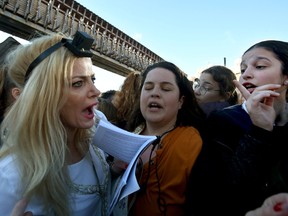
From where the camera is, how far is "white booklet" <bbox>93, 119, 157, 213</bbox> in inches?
39.8

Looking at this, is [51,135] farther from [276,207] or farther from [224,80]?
[224,80]

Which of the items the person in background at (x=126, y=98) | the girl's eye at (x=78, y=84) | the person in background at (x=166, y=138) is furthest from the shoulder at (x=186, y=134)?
the person in background at (x=126, y=98)

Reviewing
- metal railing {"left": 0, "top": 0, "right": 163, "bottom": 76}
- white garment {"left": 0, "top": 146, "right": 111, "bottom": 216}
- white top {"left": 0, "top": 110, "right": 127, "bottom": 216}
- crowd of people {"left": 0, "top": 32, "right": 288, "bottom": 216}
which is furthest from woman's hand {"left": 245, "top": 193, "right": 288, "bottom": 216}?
metal railing {"left": 0, "top": 0, "right": 163, "bottom": 76}

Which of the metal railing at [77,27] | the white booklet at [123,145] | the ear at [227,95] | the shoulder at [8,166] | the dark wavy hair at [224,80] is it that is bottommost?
the shoulder at [8,166]

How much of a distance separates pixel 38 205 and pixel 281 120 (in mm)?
1017

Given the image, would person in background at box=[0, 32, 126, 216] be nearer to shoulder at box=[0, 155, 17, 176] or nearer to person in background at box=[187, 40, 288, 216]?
shoulder at box=[0, 155, 17, 176]

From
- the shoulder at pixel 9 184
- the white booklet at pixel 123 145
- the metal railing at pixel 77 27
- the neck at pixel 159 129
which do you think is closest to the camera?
the shoulder at pixel 9 184

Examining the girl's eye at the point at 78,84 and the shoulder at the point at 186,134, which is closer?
the girl's eye at the point at 78,84

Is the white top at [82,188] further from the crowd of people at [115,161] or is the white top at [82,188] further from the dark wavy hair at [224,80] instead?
the dark wavy hair at [224,80]

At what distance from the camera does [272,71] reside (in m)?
1.07

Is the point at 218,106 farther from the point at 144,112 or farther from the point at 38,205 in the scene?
the point at 38,205

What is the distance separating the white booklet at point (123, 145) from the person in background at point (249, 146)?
302mm

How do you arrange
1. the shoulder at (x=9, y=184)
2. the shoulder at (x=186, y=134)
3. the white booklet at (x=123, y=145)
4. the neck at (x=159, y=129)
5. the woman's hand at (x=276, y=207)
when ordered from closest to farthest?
the woman's hand at (x=276, y=207) < the shoulder at (x=9, y=184) < the white booklet at (x=123, y=145) < the shoulder at (x=186, y=134) < the neck at (x=159, y=129)

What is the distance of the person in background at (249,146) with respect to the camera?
925 mm
